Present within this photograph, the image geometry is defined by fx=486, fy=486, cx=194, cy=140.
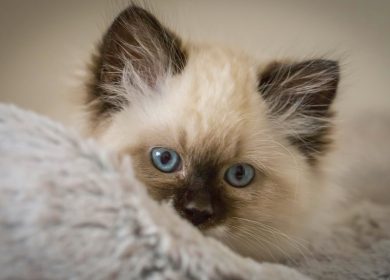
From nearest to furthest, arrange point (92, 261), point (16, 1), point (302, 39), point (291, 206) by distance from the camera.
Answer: point (92, 261) → point (291, 206) → point (16, 1) → point (302, 39)

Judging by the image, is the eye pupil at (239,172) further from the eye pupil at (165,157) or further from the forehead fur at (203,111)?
the eye pupil at (165,157)

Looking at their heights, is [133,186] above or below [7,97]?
below

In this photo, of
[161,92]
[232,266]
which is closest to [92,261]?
[232,266]

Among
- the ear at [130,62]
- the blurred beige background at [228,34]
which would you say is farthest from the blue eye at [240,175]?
the blurred beige background at [228,34]

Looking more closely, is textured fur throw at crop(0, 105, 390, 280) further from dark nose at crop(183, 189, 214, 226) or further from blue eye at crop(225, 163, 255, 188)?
blue eye at crop(225, 163, 255, 188)

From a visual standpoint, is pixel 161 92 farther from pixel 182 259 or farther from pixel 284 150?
pixel 182 259
